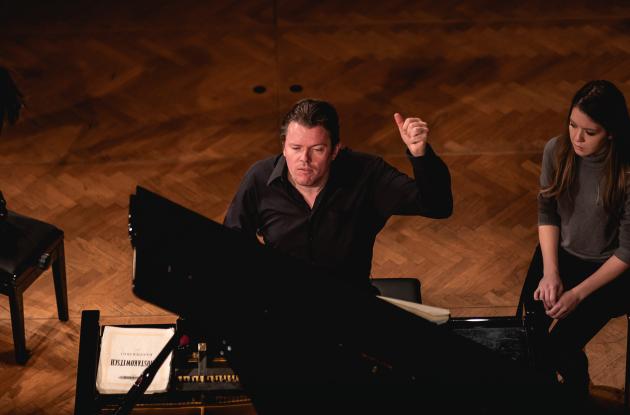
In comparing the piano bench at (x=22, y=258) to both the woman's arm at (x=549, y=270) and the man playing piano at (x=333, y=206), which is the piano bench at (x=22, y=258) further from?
the woman's arm at (x=549, y=270)

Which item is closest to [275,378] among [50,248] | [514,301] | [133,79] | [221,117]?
[50,248]

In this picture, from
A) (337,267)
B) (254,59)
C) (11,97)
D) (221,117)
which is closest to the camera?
(337,267)

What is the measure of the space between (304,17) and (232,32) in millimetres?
495

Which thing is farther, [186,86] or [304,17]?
[304,17]

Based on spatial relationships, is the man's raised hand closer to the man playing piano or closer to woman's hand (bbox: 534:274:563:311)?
the man playing piano

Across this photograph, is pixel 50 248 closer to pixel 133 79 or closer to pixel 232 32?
pixel 133 79

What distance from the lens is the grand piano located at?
2160 millimetres

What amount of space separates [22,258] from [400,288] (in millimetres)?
1467

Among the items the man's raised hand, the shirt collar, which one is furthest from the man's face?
the man's raised hand

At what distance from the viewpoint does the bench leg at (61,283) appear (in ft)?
12.0

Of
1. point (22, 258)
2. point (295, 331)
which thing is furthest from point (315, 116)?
point (22, 258)

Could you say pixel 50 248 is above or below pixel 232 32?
below

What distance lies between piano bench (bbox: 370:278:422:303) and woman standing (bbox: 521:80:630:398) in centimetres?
43

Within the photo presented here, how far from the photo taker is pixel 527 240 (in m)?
4.30
